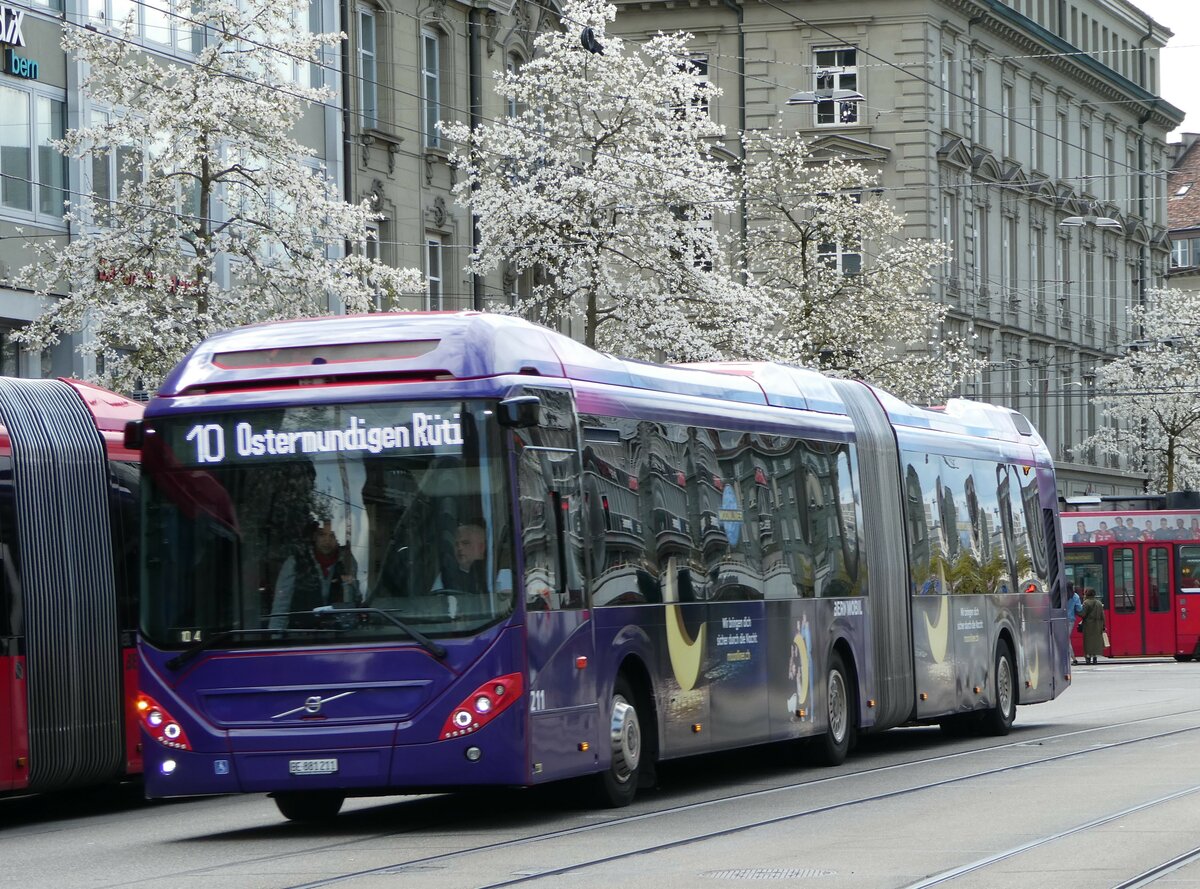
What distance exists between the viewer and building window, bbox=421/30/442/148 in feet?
135

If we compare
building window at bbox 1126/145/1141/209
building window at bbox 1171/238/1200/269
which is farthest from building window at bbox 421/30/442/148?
building window at bbox 1171/238/1200/269

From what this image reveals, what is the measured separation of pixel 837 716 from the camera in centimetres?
1884

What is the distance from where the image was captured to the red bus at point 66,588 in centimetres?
1515

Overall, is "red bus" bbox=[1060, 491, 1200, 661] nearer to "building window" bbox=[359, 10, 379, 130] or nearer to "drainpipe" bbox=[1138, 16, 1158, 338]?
"building window" bbox=[359, 10, 379, 130]

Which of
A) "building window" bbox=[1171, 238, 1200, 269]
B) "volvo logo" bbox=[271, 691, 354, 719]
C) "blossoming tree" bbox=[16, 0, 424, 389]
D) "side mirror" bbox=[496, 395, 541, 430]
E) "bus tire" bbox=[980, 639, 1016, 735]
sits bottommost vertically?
"bus tire" bbox=[980, 639, 1016, 735]

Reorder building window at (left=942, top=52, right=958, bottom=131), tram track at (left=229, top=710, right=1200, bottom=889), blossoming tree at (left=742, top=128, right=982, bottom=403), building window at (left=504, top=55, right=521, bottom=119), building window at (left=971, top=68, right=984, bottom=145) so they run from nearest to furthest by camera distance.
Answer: tram track at (left=229, top=710, right=1200, bottom=889), building window at (left=504, top=55, right=521, bottom=119), blossoming tree at (left=742, top=128, right=982, bottom=403), building window at (left=942, top=52, right=958, bottom=131), building window at (left=971, top=68, right=984, bottom=145)

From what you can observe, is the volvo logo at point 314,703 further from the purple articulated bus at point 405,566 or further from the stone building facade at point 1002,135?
the stone building facade at point 1002,135

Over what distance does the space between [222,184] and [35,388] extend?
14.1 metres

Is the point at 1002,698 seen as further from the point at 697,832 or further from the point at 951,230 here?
the point at 951,230

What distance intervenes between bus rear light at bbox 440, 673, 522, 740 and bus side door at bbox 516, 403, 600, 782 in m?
0.25

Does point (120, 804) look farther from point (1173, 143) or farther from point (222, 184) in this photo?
point (1173, 143)

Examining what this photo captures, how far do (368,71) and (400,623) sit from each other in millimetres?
27918

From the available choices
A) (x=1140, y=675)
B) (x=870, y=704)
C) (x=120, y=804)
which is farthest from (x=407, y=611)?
(x=1140, y=675)

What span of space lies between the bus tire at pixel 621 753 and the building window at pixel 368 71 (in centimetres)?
2535
